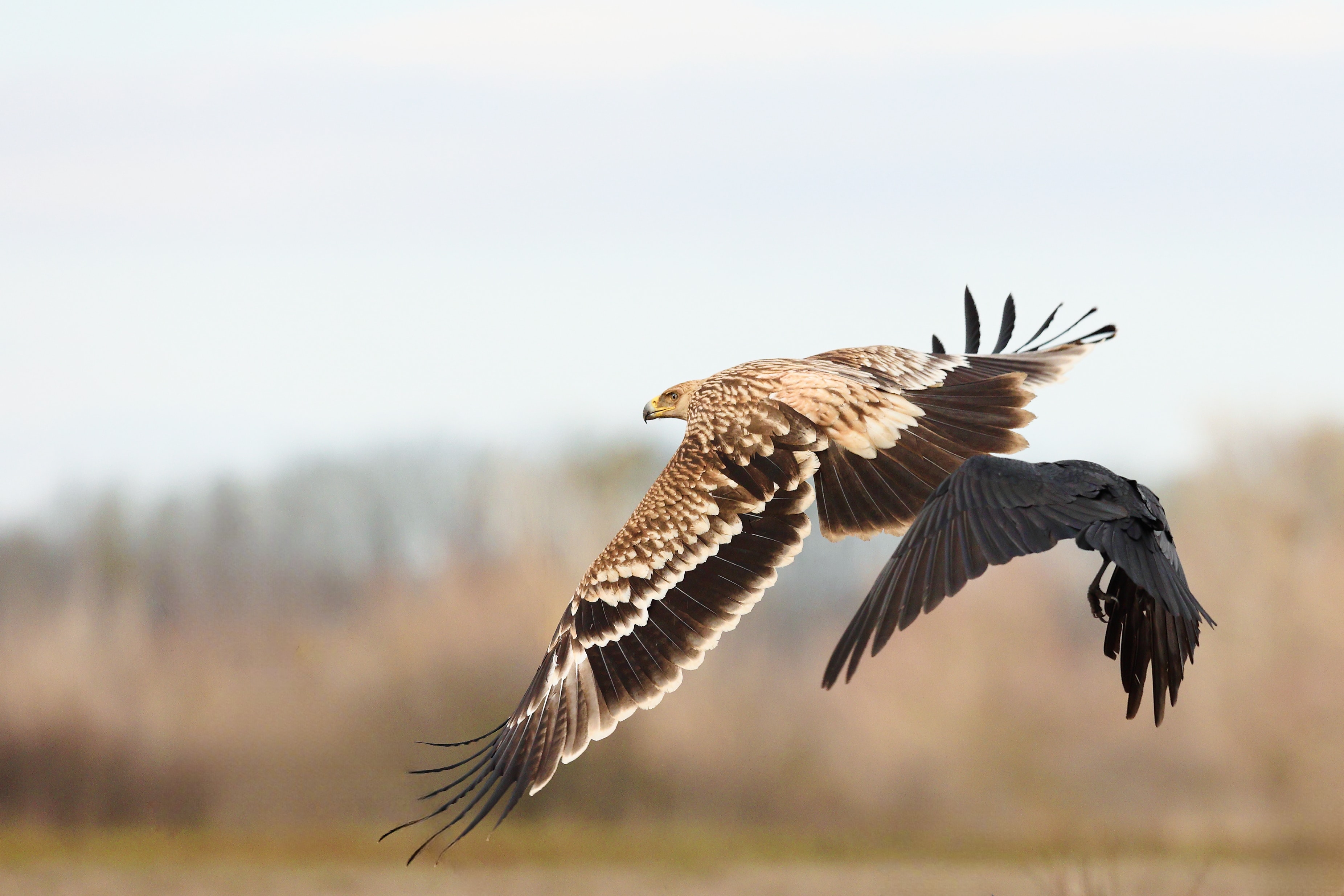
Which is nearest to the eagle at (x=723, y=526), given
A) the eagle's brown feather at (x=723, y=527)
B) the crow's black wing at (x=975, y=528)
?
the eagle's brown feather at (x=723, y=527)

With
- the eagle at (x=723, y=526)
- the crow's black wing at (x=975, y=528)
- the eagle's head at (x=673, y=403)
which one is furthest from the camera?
the eagle's head at (x=673, y=403)

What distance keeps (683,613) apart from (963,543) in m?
1.59

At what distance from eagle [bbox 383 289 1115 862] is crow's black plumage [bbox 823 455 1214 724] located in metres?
0.67

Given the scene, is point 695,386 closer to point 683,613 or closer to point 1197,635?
point 683,613

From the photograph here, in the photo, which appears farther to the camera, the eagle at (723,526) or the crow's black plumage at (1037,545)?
the eagle at (723,526)

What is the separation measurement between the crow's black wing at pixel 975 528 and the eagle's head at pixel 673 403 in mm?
2120

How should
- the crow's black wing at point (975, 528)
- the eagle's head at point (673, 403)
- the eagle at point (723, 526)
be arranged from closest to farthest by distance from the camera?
the crow's black wing at point (975, 528)
the eagle at point (723, 526)
the eagle's head at point (673, 403)

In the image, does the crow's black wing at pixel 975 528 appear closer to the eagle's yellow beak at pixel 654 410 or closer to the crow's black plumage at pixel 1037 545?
the crow's black plumage at pixel 1037 545

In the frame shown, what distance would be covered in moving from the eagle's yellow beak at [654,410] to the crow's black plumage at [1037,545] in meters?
2.35

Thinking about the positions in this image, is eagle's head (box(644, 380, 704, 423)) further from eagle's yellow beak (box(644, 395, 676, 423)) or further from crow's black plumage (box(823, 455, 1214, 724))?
crow's black plumage (box(823, 455, 1214, 724))

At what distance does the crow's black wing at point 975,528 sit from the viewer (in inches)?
162

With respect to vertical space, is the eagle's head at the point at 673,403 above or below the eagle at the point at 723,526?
above

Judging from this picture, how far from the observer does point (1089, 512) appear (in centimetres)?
461

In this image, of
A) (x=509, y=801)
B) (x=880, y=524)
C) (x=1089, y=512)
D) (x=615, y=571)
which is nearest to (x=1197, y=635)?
(x=1089, y=512)
